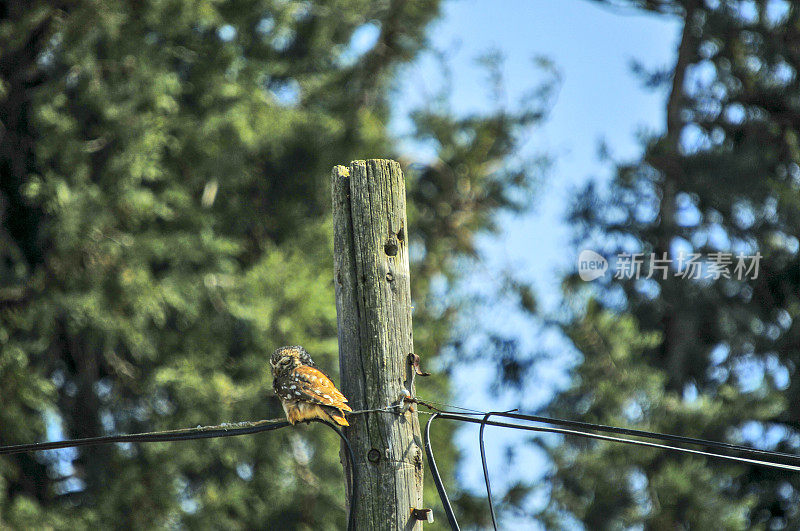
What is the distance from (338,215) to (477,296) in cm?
791

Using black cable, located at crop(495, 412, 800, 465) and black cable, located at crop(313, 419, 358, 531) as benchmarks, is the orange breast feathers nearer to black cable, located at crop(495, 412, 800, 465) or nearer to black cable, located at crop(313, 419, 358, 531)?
black cable, located at crop(313, 419, 358, 531)

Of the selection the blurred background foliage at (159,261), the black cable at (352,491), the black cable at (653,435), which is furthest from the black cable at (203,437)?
the blurred background foliage at (159,261)

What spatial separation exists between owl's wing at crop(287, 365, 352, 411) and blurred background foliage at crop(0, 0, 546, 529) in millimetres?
4740

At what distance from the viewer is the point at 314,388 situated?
313cm

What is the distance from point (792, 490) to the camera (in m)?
8.19

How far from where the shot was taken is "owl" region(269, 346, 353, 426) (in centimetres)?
303

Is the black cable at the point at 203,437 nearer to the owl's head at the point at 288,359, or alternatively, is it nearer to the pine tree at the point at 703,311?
the owl's head at the point at 288,359

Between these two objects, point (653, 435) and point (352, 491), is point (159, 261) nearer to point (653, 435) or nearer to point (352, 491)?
point (352, 491)

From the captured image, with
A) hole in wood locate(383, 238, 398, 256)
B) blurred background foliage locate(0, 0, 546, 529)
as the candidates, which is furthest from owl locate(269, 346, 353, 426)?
blurred background foliage locate(0, 0, 546, 529)

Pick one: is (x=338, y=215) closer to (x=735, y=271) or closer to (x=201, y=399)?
(x=201, y=399)

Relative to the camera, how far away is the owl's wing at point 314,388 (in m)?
3.01

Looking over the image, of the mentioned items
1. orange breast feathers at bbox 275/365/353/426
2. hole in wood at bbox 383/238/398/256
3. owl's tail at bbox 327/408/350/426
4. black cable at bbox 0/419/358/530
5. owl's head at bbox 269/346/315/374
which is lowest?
black cable at bbox 0/419/358/530

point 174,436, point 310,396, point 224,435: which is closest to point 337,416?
point 310,396

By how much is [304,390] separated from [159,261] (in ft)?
18.8
